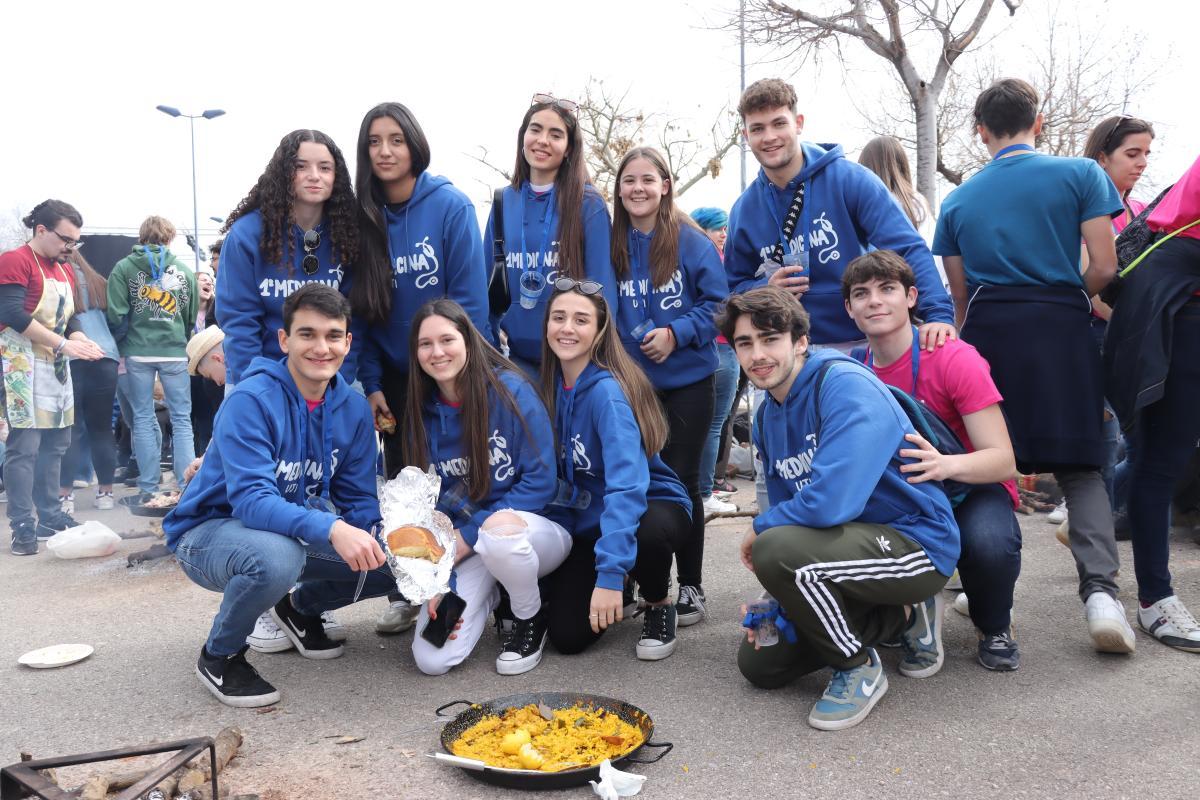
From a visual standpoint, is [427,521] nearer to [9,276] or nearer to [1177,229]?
[1177,229]

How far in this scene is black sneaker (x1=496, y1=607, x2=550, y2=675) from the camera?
3.72m

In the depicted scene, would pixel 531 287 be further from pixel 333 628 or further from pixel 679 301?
pixel 333 628

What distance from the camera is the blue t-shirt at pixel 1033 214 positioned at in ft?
11.9

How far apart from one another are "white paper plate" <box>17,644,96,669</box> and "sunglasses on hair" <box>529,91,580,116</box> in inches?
120

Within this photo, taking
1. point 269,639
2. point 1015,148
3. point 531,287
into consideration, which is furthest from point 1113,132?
point 269,639

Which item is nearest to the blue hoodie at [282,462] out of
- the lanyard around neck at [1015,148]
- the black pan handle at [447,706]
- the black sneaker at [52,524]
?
the black pan handle at [447,706]

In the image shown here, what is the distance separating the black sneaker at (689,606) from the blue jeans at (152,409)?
512cm

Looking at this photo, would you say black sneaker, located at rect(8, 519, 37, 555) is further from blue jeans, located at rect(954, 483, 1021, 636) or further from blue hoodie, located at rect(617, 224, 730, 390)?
blue jeans, located at rect(954, 483, 1021, 636)

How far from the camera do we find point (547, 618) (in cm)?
398

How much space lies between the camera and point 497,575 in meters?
3.82

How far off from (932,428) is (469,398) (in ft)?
5.91

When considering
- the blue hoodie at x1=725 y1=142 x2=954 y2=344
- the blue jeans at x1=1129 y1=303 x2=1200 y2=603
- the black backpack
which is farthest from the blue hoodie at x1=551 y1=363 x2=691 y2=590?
the blue jeans at x1=1129 y1=303 x2=1200 y2=603

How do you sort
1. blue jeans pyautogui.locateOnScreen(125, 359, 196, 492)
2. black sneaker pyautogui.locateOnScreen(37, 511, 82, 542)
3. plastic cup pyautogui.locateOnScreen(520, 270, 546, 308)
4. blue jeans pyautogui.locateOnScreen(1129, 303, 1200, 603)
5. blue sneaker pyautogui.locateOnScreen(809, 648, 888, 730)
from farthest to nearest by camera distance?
blue jeans pyautogui.locateOnScreen(125, 359, 196, 492)
black sneaker pyautogui.locateOnScreen(37, 511, 82, 542)
plastic cup pyautogui.locateOnScreen(520, 270, 546, 308)
blue jeans pyautogui.locateOnScreen(1129, 303, 1200, 603)
blue sneaker pyautogui.locateOnScreen(809, 648, 888, 730)

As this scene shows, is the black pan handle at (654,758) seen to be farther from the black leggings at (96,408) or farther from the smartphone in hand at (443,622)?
the black leggings at (96,408)
